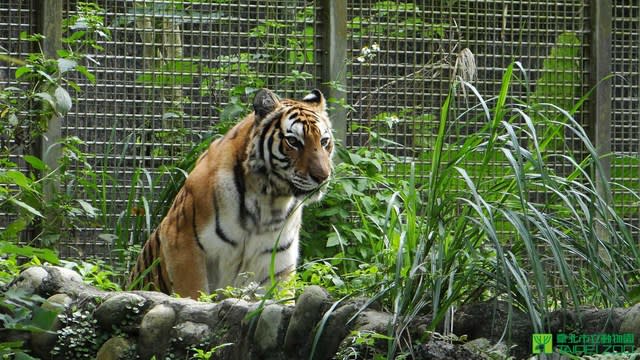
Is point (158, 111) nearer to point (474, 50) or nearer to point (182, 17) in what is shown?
point (182, 17)

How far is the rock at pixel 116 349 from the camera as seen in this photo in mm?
4809

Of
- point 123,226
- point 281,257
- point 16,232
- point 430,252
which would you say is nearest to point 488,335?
point 430,252

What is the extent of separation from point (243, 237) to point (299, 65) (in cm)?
222

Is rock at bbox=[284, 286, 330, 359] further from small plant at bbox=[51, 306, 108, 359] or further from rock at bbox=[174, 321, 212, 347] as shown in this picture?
small plant at bbox=[51, 306, 108, 359]

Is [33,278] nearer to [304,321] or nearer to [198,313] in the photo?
[198,313]

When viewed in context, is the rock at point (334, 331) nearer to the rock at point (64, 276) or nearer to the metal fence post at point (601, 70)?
the rock at point (64, 276)

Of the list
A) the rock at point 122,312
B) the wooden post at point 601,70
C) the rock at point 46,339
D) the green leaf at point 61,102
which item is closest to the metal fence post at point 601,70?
the wooden post at point 601,70

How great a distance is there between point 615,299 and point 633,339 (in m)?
0.28

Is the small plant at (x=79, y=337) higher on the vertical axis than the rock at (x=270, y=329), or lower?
lower

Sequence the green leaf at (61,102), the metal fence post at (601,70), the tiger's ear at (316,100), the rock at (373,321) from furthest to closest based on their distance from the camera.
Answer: the metal fence post at (601,70) < the tiger's ear at (316,100) < the green leaf at (61,102) < the rock at (373,321)

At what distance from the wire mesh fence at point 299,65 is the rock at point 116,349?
2.74m

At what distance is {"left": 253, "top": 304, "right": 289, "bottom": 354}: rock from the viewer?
4453 mm

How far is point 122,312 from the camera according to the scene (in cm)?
490

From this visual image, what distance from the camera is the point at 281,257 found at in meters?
6.37
